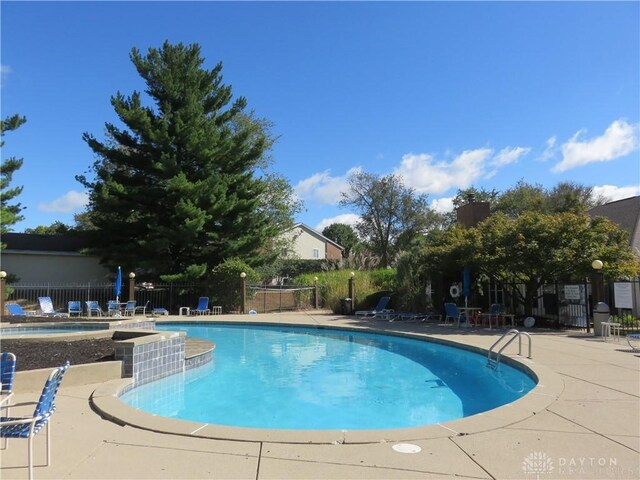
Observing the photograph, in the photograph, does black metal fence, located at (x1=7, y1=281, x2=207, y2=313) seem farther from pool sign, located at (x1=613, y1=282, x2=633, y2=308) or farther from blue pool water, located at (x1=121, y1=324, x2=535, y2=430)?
pool sign, located at (x1=613, y1=282, x2=633, y2=308)

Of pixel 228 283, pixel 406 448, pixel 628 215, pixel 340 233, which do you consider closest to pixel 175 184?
pixel 228 283

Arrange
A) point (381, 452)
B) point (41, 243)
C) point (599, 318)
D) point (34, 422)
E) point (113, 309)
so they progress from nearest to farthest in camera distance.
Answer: point (34, 422), point (381, 452), point (599, 318), point (113, 309), point (41, 243)

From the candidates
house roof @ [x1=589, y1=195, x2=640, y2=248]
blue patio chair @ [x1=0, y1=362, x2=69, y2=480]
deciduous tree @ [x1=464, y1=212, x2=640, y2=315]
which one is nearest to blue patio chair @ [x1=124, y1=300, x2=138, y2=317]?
deciduous tree @ [x1=464, y1=212, x2=640, y2=315]

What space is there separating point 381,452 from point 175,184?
21552 mm

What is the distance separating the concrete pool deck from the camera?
371cm

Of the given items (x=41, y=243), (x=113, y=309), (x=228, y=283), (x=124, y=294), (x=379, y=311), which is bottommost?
(x=379, y=311)

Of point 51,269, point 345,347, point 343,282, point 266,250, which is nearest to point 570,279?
point 345,347

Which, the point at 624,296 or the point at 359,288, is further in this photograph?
the point at 359,288

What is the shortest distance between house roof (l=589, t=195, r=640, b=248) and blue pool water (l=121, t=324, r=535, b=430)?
14.6 m

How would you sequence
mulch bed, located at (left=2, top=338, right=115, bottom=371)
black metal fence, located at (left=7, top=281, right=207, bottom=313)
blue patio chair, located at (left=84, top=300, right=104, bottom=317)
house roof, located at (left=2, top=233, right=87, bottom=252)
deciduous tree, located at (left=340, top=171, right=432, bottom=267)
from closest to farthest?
mulch bed, located at (left=2, top=338, right=115, bottom=371), blue patio chair, located at (left=84, top=300, right=104, bottom=317), black metal fence, located at (left=7, top=281, right=207, bottom=313), house roof, located at (left=2, top=233, right=87, bottom=252), deciduous tree, located at (left=340, top=171, right=432, bottom=267)

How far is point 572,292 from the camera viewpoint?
52.2ft

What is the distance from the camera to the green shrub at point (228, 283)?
24078 millimetres

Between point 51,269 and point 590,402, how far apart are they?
2881 cm

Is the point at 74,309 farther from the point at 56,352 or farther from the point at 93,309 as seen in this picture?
the point at 56,352
